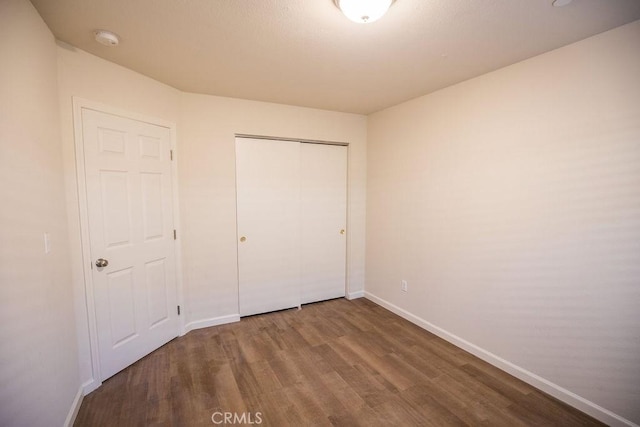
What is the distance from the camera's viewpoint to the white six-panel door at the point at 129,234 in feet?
6.69

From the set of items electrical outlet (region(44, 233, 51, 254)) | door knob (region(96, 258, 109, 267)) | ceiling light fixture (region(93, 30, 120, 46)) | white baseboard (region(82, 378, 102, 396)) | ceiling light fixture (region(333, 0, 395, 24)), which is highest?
ceiling light fixture (region(93, 30, 120, 46))

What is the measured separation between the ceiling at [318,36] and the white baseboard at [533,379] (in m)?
2.31

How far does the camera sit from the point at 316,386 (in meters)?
2.07

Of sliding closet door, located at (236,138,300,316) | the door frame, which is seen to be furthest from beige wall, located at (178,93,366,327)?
the door frame

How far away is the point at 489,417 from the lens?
1.78 m

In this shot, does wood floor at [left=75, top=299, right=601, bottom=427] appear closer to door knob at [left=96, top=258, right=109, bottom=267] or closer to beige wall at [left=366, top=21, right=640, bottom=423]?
beige wall at [left=366, top=21, right=640, bottom=423]

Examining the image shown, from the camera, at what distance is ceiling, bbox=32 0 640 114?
145 cm

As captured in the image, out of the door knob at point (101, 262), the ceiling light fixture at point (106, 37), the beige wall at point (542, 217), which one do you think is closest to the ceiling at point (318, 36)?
the ceiling light fixture at point (106, 37)

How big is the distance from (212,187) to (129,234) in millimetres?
879

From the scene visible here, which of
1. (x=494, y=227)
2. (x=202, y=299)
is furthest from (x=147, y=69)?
(x=494, y=227)

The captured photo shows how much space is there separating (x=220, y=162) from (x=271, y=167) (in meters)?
0.56

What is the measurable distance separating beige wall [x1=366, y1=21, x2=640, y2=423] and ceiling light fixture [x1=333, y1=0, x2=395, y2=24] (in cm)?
137

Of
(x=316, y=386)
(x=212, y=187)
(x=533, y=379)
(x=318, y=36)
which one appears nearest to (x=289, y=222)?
(x=212, y=187)

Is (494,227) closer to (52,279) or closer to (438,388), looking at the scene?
(438,388)
